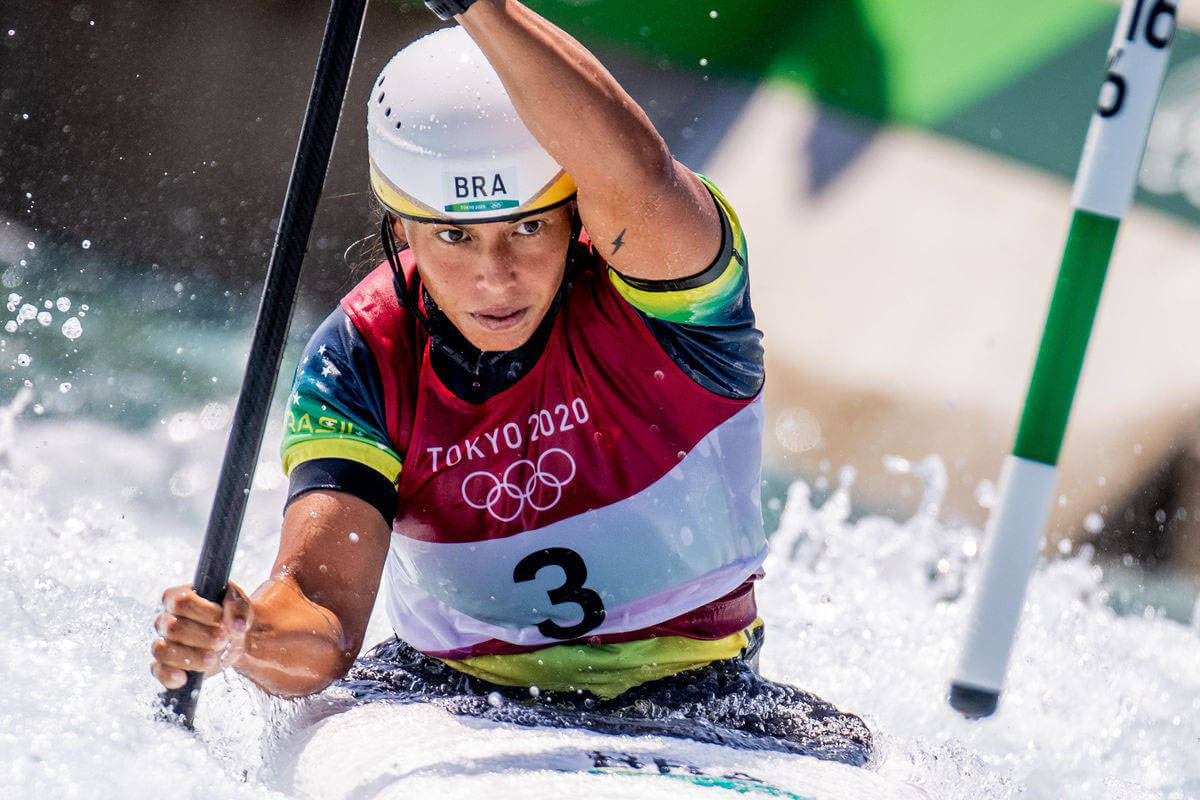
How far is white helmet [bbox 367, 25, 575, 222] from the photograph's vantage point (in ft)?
5.35

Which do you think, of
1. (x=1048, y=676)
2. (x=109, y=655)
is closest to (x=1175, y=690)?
(x=1048, y=676)

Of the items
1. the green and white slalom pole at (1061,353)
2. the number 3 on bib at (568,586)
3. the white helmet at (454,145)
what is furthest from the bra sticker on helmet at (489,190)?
the green and white slalom pole at (1061,353)

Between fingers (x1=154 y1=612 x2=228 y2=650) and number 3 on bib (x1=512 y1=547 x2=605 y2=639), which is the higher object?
fingers (x1=154 y1=612 x2=228 y2=650)

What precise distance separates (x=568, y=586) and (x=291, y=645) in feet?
1.29

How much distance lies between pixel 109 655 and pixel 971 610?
1.30 m

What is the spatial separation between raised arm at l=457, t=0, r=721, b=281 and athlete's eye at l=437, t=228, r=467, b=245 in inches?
8.1

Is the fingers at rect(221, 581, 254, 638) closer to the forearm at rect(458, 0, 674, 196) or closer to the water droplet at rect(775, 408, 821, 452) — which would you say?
the forearm at rect(458, 0, 674, 196)

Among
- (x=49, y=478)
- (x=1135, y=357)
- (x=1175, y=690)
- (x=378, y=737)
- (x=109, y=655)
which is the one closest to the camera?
(x=378, y=737)

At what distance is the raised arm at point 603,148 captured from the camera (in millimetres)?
1343

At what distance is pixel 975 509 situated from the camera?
13.7 ft

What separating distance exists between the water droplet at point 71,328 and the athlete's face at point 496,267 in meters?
3.38

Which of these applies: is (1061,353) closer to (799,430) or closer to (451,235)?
(451,235)

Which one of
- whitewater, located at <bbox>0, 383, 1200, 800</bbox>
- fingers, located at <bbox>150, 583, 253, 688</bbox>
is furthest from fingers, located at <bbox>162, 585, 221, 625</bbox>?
whitewater, located at <bbox>0, 383, 1200, 800</bbox>

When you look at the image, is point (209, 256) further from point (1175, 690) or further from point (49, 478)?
point (1175, 690)
